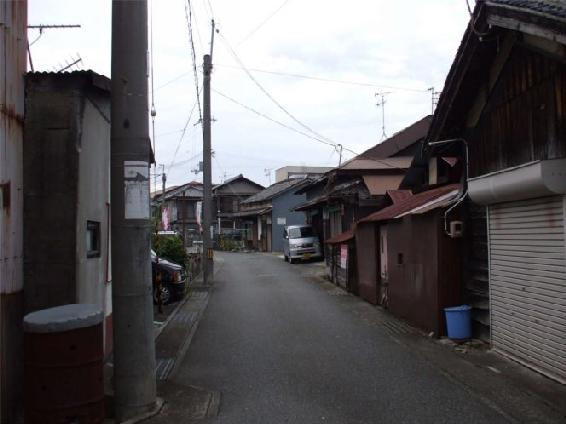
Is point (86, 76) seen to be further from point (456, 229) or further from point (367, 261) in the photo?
point (367, 261)

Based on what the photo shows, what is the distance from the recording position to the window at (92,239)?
775 cm

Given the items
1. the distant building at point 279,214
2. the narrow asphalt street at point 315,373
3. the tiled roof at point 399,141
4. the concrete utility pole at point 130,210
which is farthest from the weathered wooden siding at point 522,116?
the distant building at point 279,214

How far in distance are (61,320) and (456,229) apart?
687 cm

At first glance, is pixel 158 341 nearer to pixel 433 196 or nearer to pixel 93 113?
pixel 93 113

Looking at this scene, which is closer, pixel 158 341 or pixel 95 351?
pixel 95 351

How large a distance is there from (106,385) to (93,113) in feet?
11.2

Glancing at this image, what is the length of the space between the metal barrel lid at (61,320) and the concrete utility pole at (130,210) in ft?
1.85

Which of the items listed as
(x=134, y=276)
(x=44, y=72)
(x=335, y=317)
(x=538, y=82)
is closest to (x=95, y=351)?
(x=134, y=276)

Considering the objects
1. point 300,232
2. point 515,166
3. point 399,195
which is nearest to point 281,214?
point 300,232

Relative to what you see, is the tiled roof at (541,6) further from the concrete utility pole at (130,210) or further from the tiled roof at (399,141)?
the tiled roof at (399,141)

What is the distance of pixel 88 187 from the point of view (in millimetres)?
7496

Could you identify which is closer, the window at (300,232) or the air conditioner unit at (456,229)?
the air conditioner unit at (456,229)

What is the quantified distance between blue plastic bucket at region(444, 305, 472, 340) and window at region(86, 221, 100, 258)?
5681 millimetres

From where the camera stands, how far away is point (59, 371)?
530 cm
